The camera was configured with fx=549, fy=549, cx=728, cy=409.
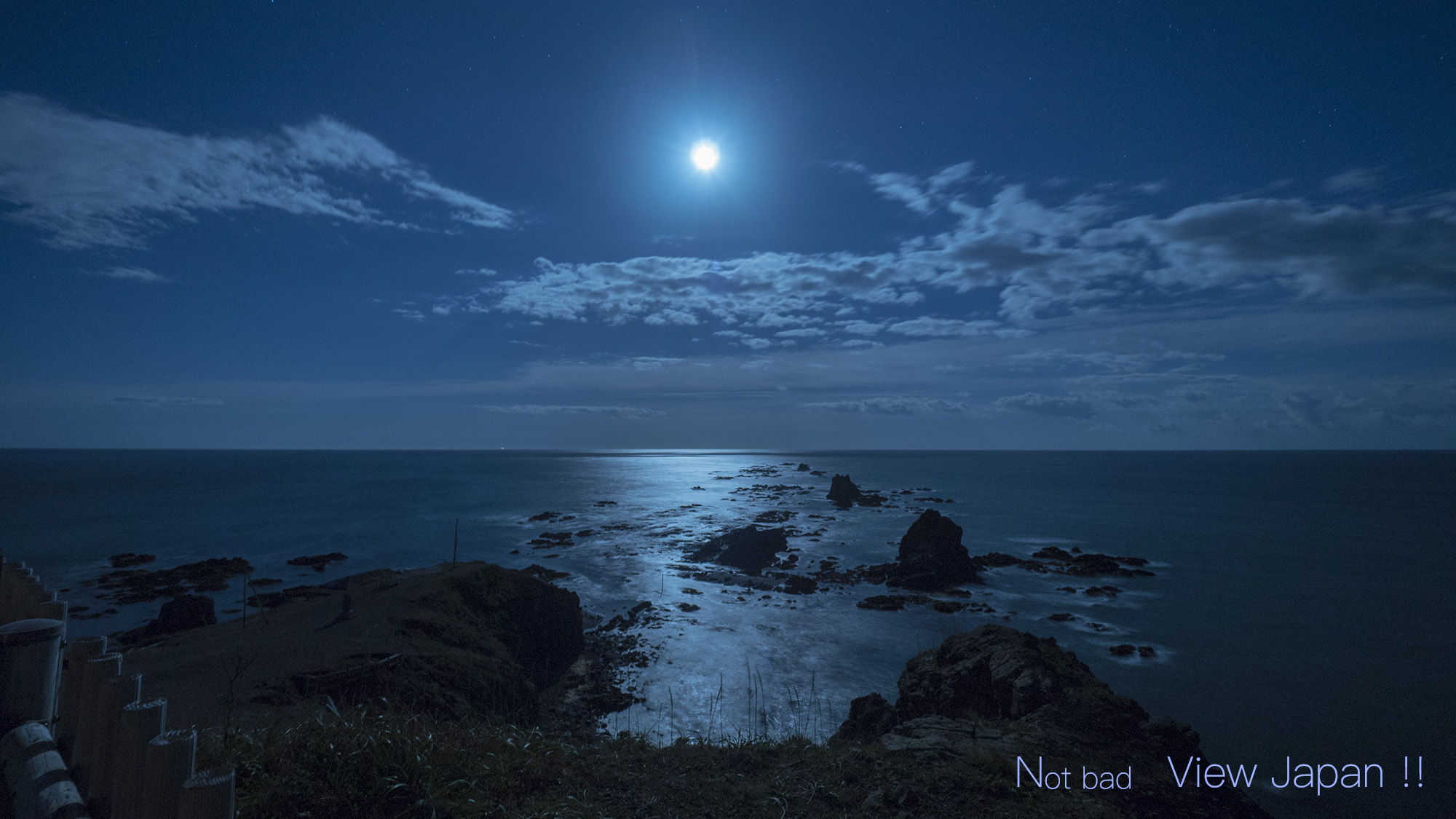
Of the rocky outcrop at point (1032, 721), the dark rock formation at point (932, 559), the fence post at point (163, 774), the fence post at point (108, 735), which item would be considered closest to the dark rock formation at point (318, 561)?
the dark rock formation at point (932, 559)

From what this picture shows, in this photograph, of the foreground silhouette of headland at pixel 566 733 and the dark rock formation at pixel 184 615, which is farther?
the dark rock formation at pixel 184 615

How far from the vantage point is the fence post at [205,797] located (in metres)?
2.26

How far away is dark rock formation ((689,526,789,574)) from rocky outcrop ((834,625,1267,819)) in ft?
74.4

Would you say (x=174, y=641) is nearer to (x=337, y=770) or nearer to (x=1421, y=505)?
(x=337, y=770)

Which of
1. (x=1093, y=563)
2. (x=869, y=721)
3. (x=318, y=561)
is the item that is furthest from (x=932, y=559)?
(x=318, y=561)

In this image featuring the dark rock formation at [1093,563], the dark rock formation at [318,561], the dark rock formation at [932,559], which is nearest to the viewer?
the dark rock formation at [932,559]

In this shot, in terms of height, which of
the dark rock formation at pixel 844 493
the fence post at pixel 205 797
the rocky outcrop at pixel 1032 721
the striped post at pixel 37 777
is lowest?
the dark rock formation at pixel 844 493

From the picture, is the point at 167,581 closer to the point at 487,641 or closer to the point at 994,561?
the point at 487,641

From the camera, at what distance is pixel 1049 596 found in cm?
3125

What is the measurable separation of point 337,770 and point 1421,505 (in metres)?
120

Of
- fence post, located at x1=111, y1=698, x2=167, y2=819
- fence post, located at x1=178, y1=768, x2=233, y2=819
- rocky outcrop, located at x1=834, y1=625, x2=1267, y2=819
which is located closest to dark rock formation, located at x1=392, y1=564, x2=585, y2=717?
rocky outcrop, located at x1=834, y1=625, x2=1267, y2=819

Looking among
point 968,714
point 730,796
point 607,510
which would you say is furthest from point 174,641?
point 607,510

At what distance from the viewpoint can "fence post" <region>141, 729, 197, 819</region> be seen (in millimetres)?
2336

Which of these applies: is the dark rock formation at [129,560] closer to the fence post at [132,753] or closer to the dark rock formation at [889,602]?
the dark rock formation at [889,602]
